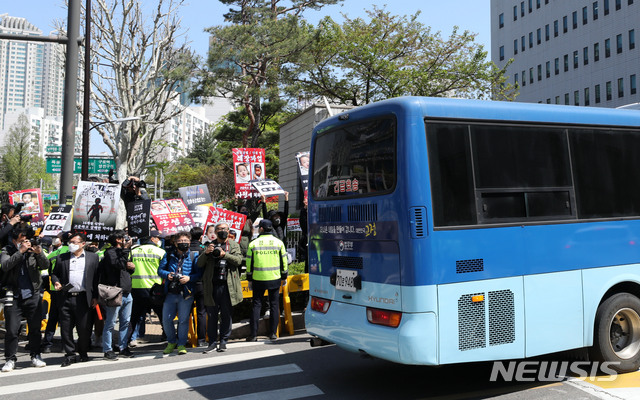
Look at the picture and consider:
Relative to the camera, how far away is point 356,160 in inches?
260

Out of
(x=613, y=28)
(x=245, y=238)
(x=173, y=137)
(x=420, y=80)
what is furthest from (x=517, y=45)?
(x=173, y=137)

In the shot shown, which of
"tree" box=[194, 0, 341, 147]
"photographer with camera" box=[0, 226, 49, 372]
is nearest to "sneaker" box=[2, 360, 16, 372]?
"photographer with camera" box=[0, 226, 49, 372]

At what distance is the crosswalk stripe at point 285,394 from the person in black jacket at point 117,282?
11.3 ft

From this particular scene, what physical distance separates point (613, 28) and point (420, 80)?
34.0 m

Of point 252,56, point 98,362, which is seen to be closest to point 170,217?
point 98,362

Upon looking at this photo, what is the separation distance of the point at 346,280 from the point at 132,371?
360 cm

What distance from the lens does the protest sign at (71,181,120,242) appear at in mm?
10508

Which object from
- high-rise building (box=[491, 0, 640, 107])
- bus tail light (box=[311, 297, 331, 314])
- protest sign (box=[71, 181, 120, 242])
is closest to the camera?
bus tail light (box=[311, 297, 331, 314])

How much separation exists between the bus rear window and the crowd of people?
8.59ft

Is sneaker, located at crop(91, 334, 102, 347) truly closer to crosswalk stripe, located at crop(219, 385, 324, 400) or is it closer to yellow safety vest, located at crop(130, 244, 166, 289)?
yellow safety vest, located at crop(130, 244, 166, 289)

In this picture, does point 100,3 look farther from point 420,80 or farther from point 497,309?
point 497,309

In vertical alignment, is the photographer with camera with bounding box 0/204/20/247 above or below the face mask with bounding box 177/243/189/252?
above

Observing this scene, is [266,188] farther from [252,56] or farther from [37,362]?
[252,56]

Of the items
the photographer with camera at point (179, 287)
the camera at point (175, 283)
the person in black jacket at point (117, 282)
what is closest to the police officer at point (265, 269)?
the photographer with camera at point (179, 287)
